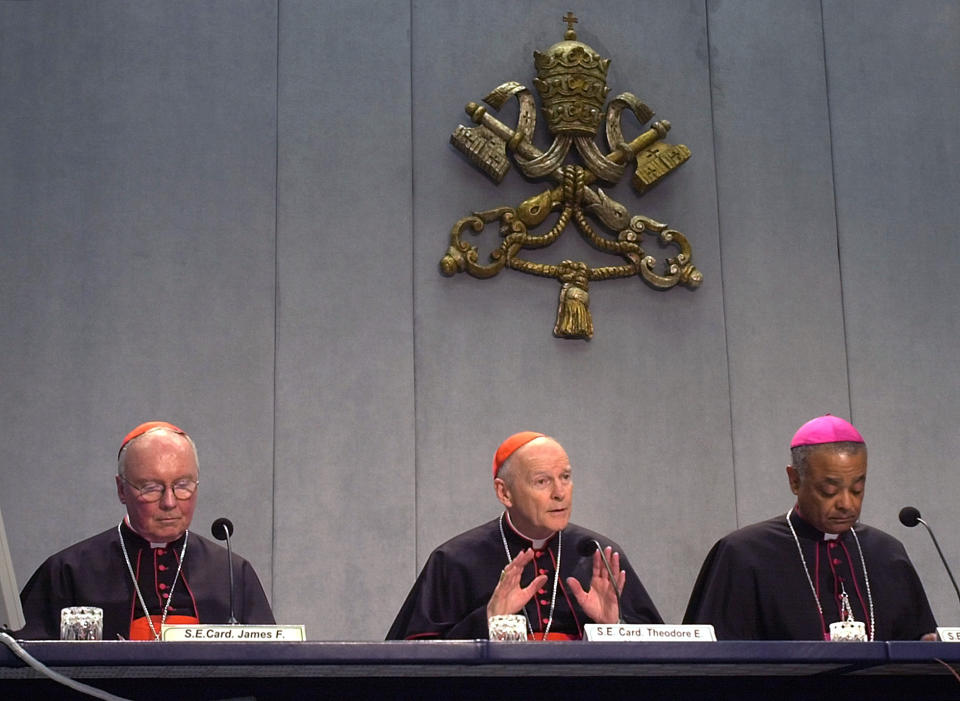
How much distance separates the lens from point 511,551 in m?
4.61

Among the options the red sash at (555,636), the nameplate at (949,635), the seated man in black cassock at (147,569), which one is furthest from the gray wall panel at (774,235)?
the seated man in black cassock at (147,569)

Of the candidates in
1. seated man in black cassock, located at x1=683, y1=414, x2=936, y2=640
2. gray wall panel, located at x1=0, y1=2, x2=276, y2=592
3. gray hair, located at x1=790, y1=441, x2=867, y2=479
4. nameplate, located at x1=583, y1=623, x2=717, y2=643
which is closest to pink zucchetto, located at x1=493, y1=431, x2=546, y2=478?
seated man in black cassock, located at x1=683, y1=414, x2=936, y2=640

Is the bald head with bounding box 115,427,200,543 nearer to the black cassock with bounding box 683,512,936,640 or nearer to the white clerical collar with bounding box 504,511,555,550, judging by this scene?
the white clerical collar with bounding box 504,511,555,550

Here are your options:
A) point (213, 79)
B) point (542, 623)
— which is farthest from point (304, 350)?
point (542, 623)

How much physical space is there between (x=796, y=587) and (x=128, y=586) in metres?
2.35

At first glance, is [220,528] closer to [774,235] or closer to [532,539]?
[532,539]

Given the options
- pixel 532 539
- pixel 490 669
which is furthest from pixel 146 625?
pixel 490 669

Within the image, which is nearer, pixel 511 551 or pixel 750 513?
pixel 511 551

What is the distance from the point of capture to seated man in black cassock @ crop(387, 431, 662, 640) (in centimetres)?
430

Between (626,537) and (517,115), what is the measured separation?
6.58 ft

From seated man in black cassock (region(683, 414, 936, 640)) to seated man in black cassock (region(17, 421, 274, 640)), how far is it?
1.66m

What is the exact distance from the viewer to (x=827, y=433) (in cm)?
466

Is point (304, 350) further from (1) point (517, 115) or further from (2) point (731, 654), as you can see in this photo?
(2) point (731, 654)

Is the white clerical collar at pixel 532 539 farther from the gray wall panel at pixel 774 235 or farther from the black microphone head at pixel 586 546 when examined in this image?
the gray wall panel at pixel 774 235
